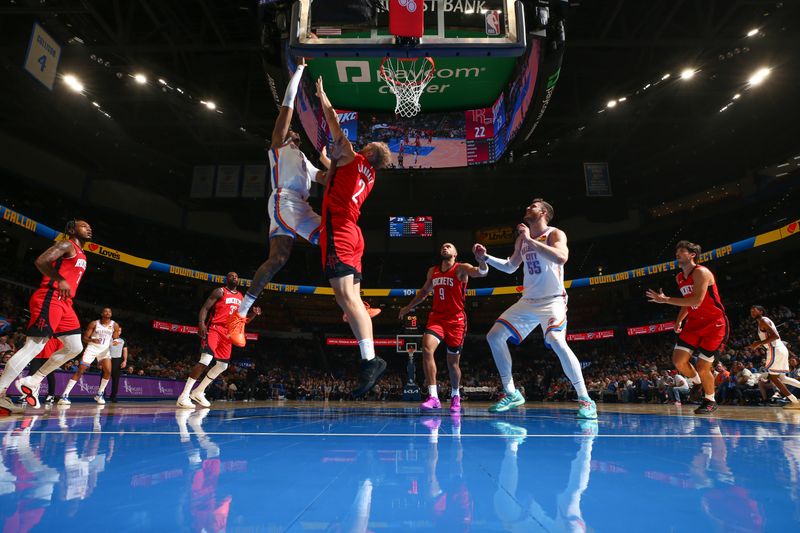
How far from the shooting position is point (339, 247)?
316cm

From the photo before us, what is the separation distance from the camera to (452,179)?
22.8 metres

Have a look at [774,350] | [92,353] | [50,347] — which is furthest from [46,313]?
[774,350]

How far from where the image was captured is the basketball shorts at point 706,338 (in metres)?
5.22

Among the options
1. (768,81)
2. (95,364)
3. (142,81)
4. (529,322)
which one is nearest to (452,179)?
(768,81)

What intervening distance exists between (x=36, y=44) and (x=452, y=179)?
54.7 feet

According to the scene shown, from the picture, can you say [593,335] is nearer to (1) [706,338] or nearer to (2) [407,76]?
(2) [407,76]

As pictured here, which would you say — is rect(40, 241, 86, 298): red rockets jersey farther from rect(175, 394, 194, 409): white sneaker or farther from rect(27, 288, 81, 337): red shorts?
rect(175, 394, 194, 409): white sneaker

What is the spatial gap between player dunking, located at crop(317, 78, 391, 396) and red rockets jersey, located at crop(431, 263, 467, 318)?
8.84ft

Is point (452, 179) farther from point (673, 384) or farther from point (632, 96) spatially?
point (673, 384)

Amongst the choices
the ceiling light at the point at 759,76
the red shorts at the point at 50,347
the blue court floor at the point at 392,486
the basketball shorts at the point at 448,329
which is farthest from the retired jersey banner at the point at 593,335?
the blue court floor at the point at 392,486

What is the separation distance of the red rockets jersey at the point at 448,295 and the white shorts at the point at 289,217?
2.62 m

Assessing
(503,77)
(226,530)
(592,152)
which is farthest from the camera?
(592,152)

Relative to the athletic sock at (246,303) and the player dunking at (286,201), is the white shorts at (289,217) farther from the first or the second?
the athletic sock at (246,303)

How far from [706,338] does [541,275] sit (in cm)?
248
